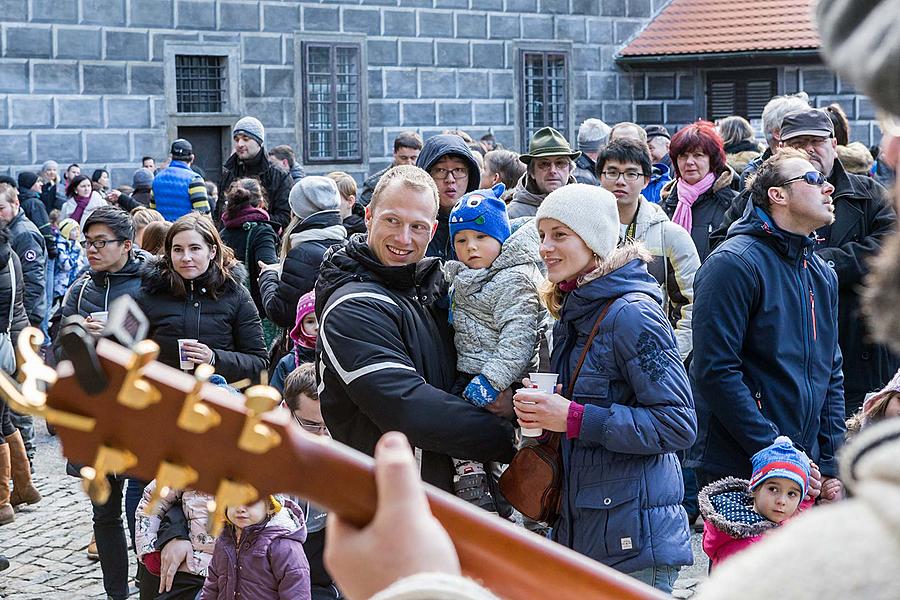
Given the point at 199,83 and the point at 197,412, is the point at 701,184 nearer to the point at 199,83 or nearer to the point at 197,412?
the point at 197,412

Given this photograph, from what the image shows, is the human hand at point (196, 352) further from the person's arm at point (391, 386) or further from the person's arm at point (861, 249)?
the person's arm at point (861, 249)

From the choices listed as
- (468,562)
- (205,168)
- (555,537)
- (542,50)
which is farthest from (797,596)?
(542,50)

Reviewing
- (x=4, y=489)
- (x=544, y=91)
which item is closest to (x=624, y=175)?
(x=4, y=489)

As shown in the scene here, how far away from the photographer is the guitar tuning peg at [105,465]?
157cm

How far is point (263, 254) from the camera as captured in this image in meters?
8.66

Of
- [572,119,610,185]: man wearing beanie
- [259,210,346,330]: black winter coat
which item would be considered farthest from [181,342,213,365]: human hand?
[572,119,610,185]: man wearing beanie

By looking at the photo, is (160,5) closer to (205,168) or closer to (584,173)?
(205,168)

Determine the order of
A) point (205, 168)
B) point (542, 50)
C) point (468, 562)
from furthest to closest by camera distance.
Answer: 1. point (542, 50)
2. point (205, 168)
3. point (468, 562)

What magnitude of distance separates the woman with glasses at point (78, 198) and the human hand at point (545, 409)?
43.4 feet

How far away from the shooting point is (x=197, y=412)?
5.16 feet

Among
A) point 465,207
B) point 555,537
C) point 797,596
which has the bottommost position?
point 555,537

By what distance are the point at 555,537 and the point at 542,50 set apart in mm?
18484

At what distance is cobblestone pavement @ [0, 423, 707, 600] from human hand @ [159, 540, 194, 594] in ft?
5.46

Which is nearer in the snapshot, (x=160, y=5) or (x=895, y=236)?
(x=895, y=236)
